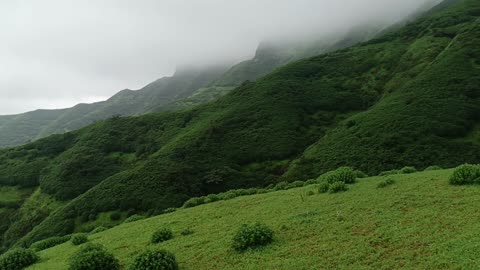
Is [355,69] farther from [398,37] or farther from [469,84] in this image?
[469,84]

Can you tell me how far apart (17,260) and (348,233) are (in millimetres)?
17772

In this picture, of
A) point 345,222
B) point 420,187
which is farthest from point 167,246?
point 420,187

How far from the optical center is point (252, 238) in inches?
583

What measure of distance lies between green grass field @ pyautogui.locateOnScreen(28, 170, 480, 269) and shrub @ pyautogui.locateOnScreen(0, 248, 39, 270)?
96cm

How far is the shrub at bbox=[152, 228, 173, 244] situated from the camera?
1958 cm

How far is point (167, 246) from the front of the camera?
18094 millimetres

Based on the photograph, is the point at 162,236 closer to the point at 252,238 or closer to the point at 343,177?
the point at 252,238

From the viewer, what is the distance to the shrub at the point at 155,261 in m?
13.6

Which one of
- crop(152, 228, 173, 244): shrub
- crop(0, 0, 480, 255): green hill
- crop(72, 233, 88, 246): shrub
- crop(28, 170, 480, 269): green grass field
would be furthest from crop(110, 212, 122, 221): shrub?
crop(152, 228, 173, 244): shrub

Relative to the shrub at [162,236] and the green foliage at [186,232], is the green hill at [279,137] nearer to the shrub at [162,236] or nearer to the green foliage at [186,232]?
the green foliage at [186,232]

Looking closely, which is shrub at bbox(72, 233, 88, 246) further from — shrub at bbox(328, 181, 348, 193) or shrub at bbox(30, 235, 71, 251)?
shrub at bbox(328, 181, 348, 193)

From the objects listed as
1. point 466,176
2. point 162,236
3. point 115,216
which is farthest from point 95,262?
point 115,216

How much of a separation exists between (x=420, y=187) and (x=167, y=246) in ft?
44.2

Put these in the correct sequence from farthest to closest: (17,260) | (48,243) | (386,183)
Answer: (48,243)
(386,183)
(17,260)
